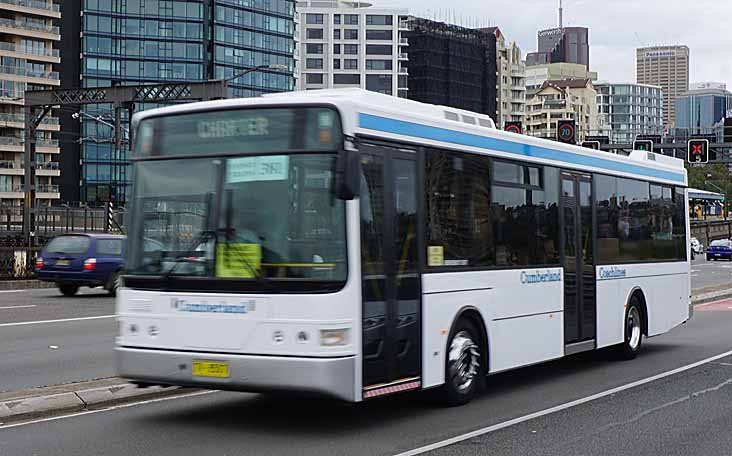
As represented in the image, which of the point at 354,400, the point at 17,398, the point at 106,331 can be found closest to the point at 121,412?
the point at 17,398

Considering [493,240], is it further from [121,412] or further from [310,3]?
[310,3]

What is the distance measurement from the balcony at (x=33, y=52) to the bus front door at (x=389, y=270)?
104 m

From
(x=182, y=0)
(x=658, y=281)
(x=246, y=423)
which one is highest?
(x=182, y=0)

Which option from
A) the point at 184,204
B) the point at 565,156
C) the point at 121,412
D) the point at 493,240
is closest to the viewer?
the point at 184,204

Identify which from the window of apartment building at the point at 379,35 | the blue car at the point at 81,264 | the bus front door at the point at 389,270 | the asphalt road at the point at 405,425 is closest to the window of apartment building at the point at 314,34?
the window of apartment building at the point at 379,35

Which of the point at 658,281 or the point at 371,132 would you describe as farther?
the point at 658,281

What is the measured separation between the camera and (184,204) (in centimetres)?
990

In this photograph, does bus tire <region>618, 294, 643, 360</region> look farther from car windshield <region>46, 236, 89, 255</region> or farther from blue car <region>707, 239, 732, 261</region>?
blue car <region>707, 239, 732, 261</region>

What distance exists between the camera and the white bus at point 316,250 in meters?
9.40

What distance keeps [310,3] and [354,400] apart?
157038mm

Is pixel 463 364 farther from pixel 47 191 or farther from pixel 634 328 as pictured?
pixel 47 191

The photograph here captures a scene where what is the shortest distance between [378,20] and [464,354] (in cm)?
14950

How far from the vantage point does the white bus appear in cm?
940

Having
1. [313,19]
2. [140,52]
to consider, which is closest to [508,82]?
[313,19]
